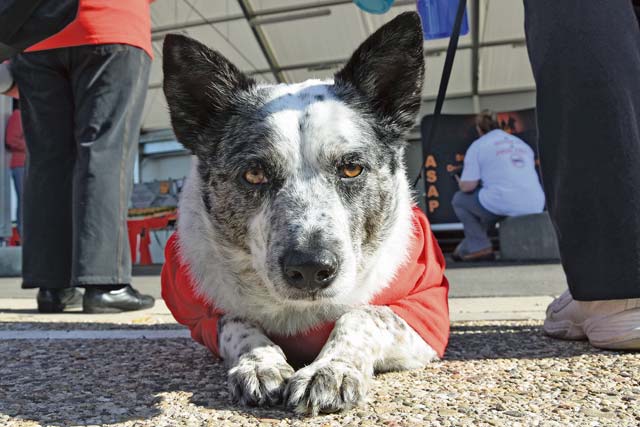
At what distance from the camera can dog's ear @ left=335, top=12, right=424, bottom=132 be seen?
6.97 ft

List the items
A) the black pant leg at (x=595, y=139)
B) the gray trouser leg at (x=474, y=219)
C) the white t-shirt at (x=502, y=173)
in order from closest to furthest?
the black pant leg at (x=595, y=139) < the white t-shirt at (x=502, y=173) < the gray trouser leg at (x=474, y=219)

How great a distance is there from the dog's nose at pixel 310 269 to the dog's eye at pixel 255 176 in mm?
389

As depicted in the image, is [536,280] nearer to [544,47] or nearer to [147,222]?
[544,47]

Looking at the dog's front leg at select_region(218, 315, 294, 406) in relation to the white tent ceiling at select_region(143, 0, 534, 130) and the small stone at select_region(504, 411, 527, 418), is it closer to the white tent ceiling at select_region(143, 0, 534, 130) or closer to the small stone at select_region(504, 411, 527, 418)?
the small stone at select_region(504, 411, 527, 418)

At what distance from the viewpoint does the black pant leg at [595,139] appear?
6.23ft

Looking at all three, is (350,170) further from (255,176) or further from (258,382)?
(258,382)

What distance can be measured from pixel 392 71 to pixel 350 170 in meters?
0.48

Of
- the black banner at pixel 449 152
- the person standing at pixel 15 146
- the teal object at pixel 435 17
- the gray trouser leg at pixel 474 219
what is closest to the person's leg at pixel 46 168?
the teal object at pixel 435 17

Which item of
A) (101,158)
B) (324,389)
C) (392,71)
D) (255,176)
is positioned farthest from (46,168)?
(324,389)

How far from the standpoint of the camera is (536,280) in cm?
522

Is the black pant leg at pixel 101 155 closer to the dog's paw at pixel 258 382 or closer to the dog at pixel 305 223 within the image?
the dog at pixel 305 223

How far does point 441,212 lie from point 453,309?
799cm

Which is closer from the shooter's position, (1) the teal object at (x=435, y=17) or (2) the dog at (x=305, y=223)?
(2) the dog at (x=305, y=223)

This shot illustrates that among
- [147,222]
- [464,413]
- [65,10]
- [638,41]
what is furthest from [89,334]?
[147,222]
